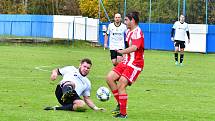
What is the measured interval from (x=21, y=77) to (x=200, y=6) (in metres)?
27.4

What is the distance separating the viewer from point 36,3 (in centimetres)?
6338

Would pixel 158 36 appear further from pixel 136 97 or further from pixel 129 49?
pixel 129 49

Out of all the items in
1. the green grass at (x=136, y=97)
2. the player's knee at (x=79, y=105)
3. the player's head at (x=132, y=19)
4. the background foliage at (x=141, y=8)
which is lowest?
the green grass at (x=136, y=97)

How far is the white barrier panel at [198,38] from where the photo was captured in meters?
40.7

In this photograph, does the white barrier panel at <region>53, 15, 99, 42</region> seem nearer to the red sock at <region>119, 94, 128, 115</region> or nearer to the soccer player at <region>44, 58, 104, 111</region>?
the soccer player at <region>44, 58, 104, 111</region>

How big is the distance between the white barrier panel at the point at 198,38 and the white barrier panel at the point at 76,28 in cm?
787

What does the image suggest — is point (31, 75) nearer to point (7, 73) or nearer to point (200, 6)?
point (7, 73)

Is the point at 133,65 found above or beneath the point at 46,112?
above

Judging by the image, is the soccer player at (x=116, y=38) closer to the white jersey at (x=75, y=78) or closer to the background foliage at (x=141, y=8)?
the white jersey at (x=75, y=78)

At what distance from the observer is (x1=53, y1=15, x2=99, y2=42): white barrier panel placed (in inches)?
1816

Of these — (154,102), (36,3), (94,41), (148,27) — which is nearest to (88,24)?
(94,41)

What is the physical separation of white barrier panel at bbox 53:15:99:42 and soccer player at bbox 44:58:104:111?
3369 centimetres

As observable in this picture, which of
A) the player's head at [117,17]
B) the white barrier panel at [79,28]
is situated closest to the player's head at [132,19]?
the player's head at [117,17]

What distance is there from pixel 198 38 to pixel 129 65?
3005 centimetres
